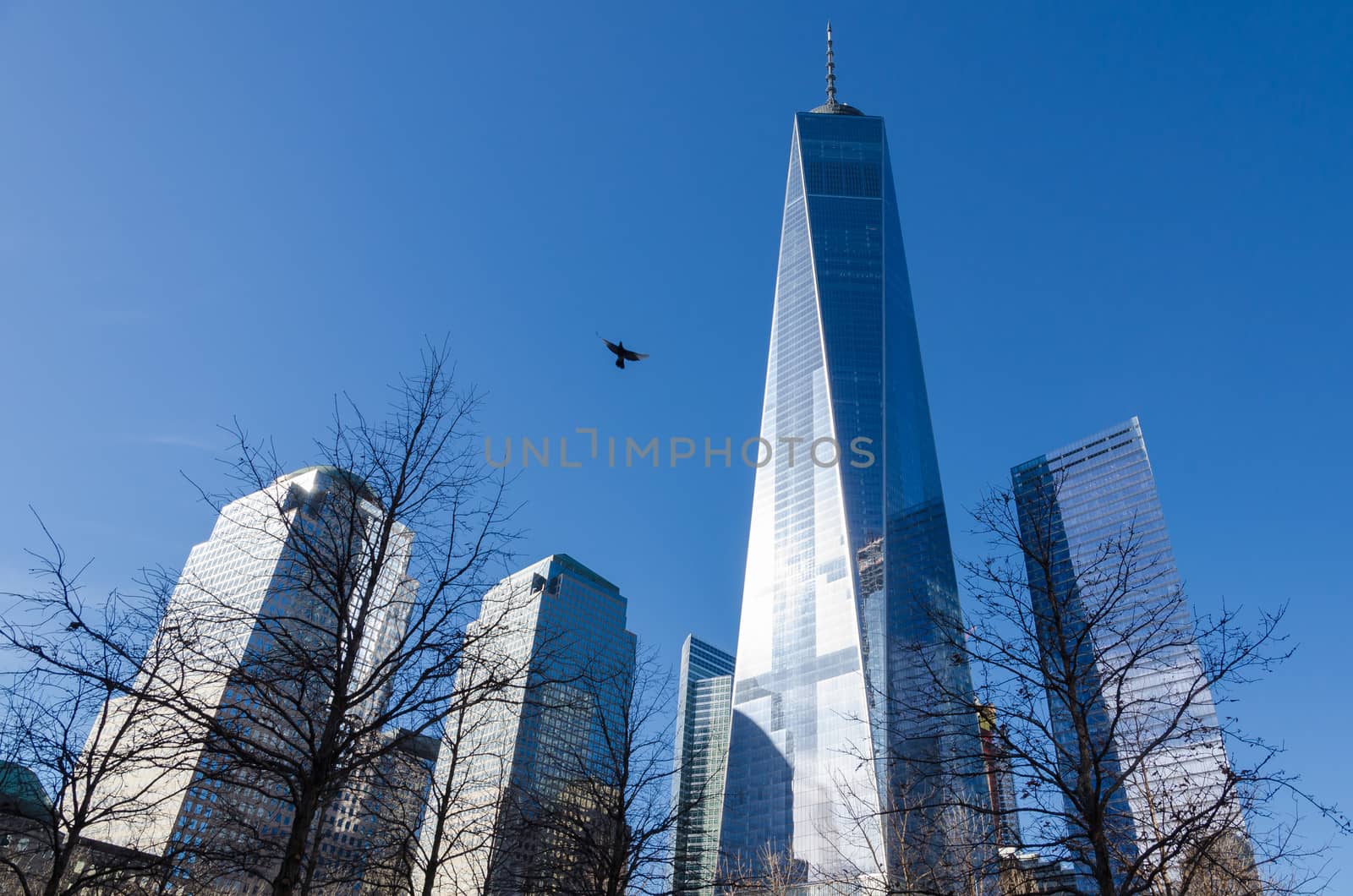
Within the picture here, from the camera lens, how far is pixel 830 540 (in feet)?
459

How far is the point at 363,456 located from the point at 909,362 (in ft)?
531

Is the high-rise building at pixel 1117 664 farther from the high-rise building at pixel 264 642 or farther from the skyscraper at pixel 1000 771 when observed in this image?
the high-rise building at pixel 264 642

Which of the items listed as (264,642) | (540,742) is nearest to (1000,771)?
(264,642)

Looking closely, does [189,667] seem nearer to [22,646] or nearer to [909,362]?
→ [22,646]

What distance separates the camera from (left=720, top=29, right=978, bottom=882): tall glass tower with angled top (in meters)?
128

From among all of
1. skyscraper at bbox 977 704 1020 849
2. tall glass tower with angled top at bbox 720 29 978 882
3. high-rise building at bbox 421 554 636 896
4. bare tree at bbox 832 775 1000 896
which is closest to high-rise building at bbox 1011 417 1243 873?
skyscraper at bbox 977 704 1020 849

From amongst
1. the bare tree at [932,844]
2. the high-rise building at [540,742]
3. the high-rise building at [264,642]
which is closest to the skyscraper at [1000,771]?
the bare tree at [932,844]

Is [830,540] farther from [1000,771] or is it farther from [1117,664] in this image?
[1000,771]

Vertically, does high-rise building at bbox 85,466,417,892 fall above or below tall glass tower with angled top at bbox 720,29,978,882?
below

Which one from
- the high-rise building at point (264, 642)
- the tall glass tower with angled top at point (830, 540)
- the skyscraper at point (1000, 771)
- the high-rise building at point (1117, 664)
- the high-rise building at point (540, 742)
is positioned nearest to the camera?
the high-rise building at point (264, 642)

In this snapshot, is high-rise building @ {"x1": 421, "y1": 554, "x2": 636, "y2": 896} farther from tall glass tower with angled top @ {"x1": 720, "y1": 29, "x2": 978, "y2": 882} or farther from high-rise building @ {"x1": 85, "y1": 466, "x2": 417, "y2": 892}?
tall glass tower with angled top @ {"x1": 720, "y1": 29, "x2": 978, "y2": 882}

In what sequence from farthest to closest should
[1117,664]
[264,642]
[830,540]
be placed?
[830,540] < [1117,664] < [264,642]

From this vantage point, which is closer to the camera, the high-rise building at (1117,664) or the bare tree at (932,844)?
the bare tree at (932,844)

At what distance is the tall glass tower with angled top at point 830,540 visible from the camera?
127500mm
